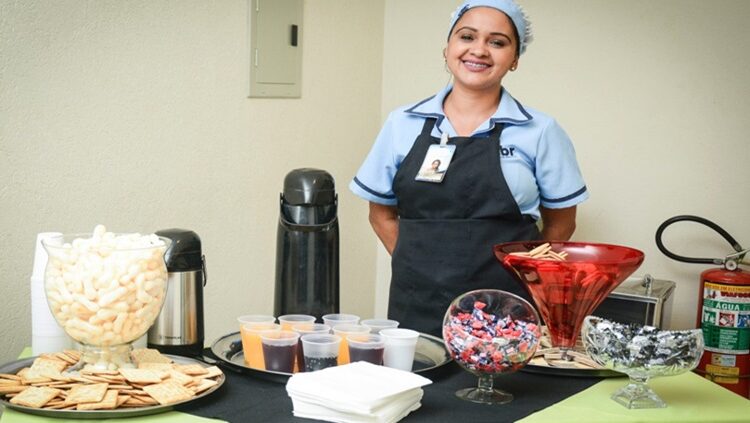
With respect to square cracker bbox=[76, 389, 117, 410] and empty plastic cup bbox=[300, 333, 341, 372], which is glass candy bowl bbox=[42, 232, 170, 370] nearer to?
square cracker bbox=[76, 389, 117, 410]

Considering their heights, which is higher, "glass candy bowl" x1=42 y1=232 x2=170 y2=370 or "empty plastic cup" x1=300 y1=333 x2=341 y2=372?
"glass candy bowl" x1=42 y1=232 x2=170 y2=370

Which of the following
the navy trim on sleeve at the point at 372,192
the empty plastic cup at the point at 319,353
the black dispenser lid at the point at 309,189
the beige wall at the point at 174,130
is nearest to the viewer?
the empty plastic cup at the point at 319,353

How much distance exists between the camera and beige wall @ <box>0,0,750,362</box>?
2717 mm

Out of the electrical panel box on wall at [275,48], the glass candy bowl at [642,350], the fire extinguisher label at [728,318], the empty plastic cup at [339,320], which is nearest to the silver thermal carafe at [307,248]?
the empty plastic cup at [339,320]

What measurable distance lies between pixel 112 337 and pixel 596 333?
0.90 meters

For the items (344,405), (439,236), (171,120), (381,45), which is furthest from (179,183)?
(344,405)

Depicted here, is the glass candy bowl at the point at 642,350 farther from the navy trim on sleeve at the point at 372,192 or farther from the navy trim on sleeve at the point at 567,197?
the navy trim on sleeve at the point at 372,192

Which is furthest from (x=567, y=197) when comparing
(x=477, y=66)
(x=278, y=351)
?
(x=278, y=351)

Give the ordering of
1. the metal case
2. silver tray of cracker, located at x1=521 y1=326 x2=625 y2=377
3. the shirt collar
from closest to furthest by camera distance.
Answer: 1. silver tray of cracker, located at x1=521 y1=326 x2=625 y2=377
2. the shirt collar
3. the metal case

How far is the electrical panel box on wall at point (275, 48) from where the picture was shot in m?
3.45

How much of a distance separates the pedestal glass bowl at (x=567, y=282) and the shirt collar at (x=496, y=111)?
30.7 inches

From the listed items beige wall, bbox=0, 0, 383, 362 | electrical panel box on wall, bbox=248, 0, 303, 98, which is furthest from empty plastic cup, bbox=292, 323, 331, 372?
electrical panel box on wall, bbox=248, 0, 303, 98

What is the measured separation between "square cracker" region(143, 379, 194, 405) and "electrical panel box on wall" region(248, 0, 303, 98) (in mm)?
1878

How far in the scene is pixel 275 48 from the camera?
3555mm
